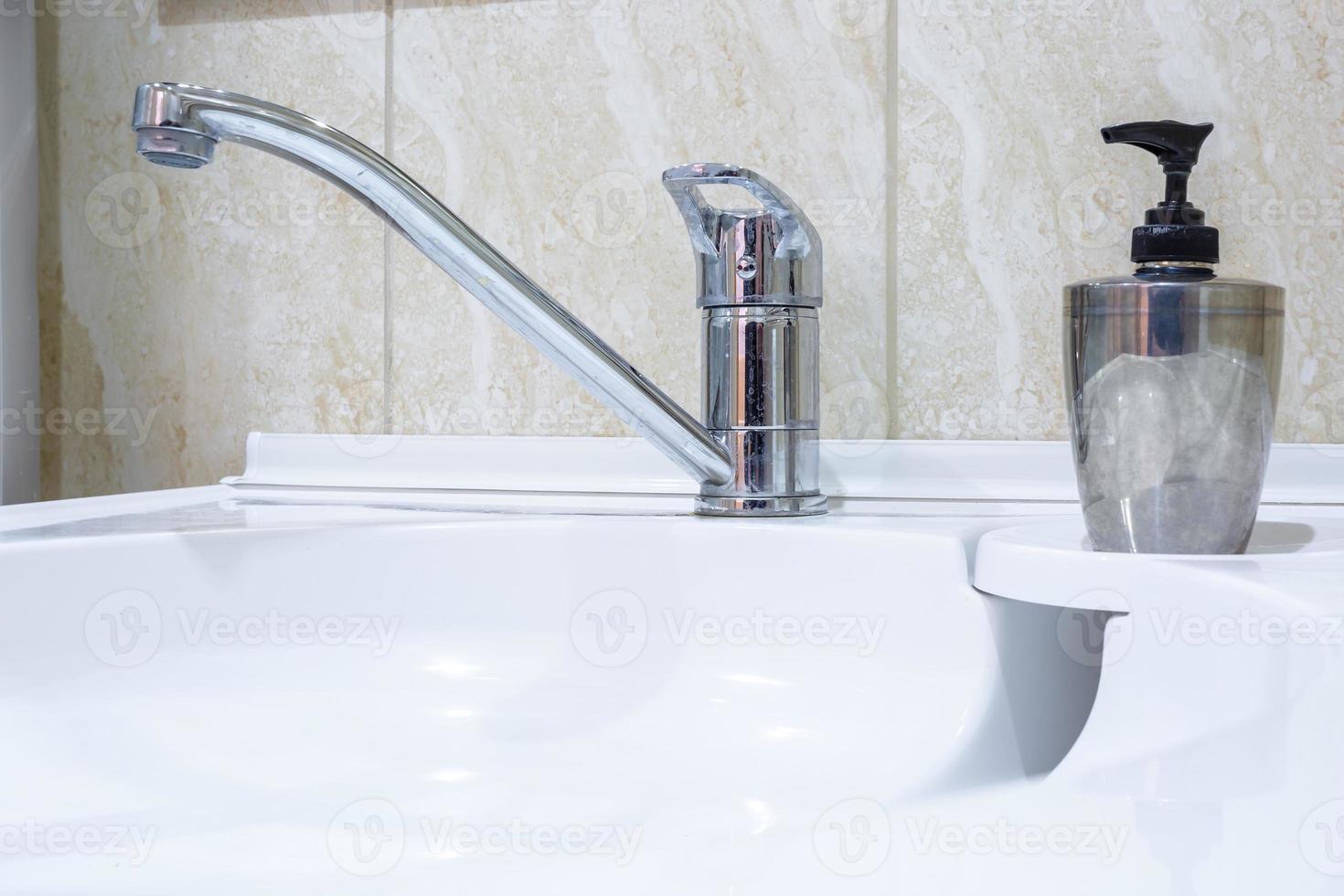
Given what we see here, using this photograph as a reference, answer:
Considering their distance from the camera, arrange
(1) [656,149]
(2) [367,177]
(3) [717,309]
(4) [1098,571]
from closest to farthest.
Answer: (4) [1098,571], (2) [367,177], (3) [717,309], (1) [656,149]

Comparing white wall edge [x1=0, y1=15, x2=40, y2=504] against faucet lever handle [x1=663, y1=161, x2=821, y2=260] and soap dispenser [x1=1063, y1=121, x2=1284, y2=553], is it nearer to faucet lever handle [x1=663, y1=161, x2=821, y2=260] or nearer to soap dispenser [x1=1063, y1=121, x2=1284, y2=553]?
faucet lever handle [x1=663, y1=161, x2=821, y2=260]

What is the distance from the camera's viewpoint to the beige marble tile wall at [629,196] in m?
0.63

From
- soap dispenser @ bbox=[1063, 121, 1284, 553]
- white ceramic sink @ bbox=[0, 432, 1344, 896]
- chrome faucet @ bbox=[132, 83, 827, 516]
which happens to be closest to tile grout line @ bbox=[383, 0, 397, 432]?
white ceramic sink @ bbox=[0, 432, 1344, 896]

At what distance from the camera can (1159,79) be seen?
0.64 meters

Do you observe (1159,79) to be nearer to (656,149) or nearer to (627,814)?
(656,149)

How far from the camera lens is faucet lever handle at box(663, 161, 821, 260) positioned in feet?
1.72

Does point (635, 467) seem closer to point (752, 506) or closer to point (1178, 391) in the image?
point (752, 506)

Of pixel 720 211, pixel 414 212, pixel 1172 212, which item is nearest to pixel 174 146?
pixel 414 212

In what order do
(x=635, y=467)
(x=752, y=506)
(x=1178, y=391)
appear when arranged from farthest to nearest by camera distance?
(x=635, y=467) < (x=752, y=506) < (x=1178, y=391)

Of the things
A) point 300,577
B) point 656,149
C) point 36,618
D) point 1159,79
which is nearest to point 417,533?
point 300,577

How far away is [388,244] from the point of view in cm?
75

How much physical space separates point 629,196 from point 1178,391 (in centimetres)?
40

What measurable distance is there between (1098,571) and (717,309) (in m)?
0.28

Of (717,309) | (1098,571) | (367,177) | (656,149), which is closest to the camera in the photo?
(1098,571)
